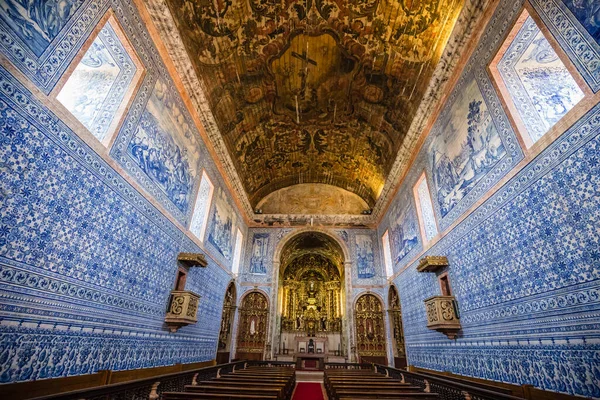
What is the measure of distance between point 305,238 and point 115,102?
13.1m

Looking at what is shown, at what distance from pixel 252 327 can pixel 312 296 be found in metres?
8.60

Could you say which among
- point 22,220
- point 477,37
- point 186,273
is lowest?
point 22,220

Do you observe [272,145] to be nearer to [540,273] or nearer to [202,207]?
[202,207]

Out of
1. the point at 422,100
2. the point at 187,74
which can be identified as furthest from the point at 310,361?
the point at 187,74

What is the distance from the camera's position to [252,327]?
1461cm

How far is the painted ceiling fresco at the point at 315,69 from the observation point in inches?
309

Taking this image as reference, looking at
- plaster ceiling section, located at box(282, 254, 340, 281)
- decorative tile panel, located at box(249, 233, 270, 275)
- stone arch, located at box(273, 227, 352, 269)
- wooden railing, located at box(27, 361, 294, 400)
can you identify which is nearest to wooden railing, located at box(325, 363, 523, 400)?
wooden railing, located at box(27, 361, 294, 400)

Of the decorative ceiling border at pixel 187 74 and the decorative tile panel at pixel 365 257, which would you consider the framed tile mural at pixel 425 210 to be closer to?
the decorative tile panel at pixel 365 257

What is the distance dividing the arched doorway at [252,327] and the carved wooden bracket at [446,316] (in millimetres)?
9239

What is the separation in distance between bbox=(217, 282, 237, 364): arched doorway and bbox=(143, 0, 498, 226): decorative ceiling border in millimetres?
4550

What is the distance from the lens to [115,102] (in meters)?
5.92

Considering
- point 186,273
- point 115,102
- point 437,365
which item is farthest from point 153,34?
point 437,365

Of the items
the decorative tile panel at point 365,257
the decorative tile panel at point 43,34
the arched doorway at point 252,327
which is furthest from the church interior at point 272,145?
the decorative tile panel at point 365,257

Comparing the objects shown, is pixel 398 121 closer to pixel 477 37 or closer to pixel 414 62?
pixel 414 62
